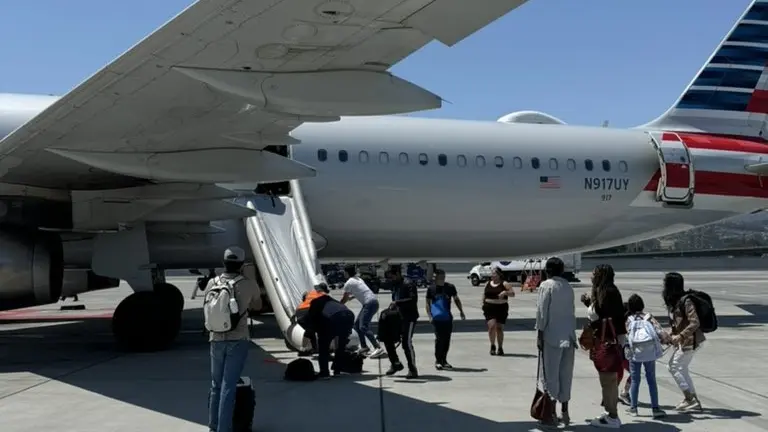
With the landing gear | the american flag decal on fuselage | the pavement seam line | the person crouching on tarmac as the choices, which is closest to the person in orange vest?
the person crouching on tarmac

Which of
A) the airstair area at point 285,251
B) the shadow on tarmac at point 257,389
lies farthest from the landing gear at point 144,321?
the airstair area at point 285,251

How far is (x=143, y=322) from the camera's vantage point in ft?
37.6

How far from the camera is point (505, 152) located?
15539 millimetres

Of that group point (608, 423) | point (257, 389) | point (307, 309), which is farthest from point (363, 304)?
point (608, 423)

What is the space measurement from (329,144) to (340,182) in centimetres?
83

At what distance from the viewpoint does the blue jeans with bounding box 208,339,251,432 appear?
5.94 meters

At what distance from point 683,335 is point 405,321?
3590 millimetres

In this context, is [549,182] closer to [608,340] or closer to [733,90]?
[733,90]

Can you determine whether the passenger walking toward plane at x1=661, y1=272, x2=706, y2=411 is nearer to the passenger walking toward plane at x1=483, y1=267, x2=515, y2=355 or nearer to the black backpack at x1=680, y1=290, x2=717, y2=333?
the black backpack at x1=680, y1=290, x2=717, y2=333

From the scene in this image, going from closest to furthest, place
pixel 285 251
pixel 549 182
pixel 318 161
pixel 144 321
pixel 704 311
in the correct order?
pixel 704 311 → pixel 144 321 → pixel 285 251 → pixel 318 161 → pixel 549 182

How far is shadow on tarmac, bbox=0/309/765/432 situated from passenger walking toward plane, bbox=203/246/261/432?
76cm

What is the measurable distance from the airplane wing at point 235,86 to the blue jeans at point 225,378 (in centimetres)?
219

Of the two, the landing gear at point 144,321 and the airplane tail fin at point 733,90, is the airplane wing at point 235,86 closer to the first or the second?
the landing gear at point 144,321

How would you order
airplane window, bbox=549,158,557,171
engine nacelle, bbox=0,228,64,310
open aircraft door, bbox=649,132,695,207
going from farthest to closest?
open aircraft door, bbox=649,132,695,207, airplane window, bbox=549,158,557,171, engine nacelle, bbox=0,228,64,310
